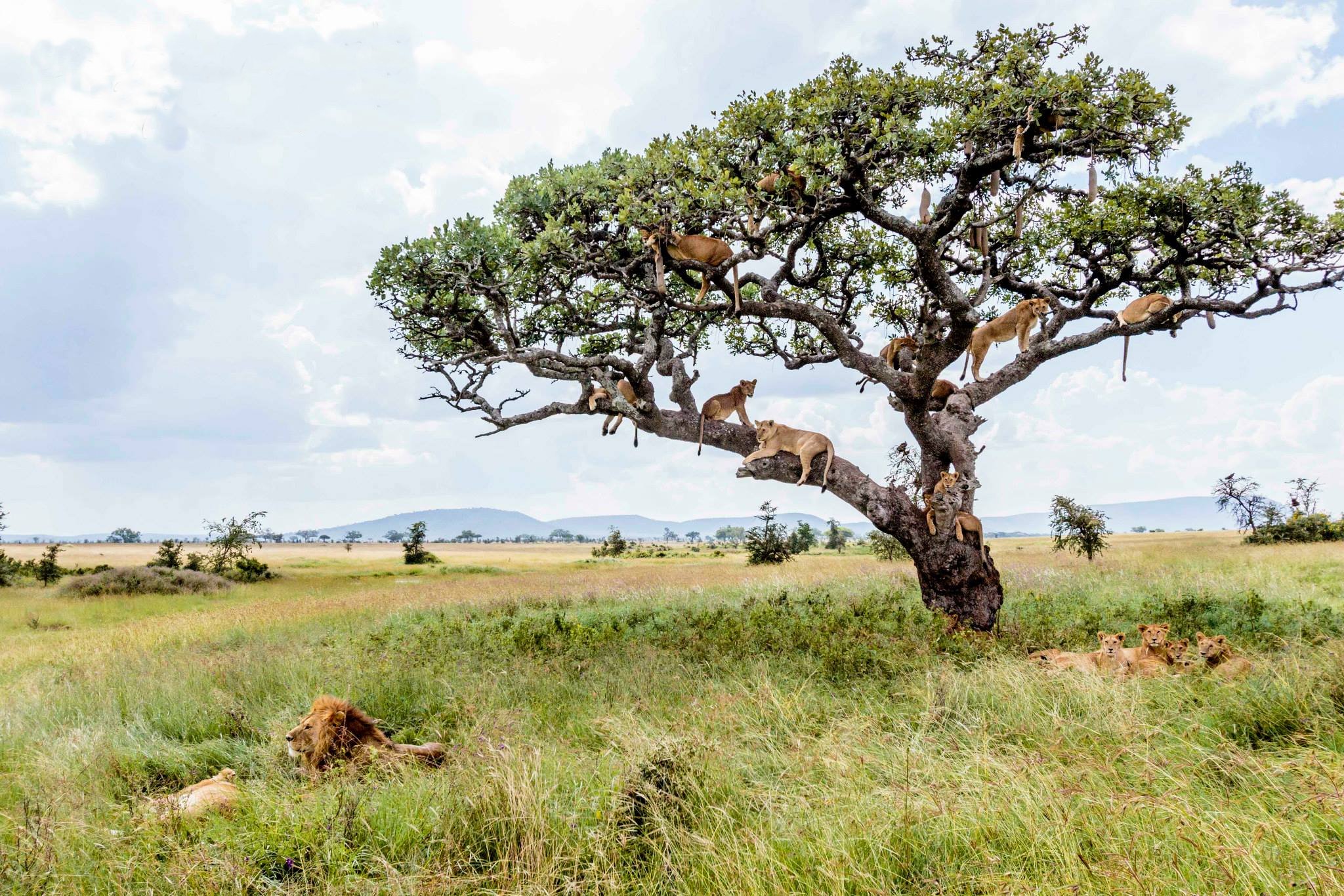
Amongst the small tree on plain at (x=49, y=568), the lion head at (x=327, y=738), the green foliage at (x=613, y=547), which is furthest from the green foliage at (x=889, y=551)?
the small tree on plain at (x=49, y=568)

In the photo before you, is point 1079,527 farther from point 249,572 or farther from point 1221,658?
point 249,572

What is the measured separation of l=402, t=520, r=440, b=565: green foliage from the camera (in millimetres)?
50931

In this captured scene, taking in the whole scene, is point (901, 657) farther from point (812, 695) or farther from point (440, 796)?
point (440, 796)

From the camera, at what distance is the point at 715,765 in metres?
5.08

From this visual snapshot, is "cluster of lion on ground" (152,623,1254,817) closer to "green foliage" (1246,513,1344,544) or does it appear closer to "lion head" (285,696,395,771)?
"lion head" (285,696,395,771)

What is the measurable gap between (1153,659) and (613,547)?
53962 mm

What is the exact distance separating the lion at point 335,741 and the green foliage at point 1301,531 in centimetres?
4282

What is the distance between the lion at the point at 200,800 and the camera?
4578mm

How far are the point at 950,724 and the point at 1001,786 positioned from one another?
7.77 feet

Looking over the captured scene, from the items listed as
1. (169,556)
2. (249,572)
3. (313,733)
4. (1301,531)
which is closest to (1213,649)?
(313,733)

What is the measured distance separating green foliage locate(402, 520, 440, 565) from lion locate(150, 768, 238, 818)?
47836 millimetres

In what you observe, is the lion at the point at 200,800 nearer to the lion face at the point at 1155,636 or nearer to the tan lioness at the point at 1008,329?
the lion face at the point at 1155,636

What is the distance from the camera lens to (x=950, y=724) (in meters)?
6.46

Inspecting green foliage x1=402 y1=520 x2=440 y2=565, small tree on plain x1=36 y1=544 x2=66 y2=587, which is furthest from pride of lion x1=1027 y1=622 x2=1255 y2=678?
green foliage x1=402 y1=520 x2=440 y2=565
